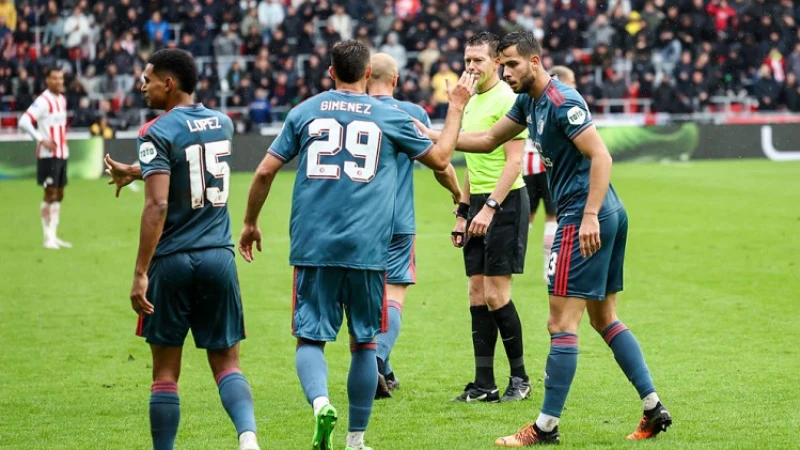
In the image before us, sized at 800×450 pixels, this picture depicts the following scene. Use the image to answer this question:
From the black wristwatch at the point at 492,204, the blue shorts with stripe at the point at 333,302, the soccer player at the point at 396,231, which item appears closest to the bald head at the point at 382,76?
the soccer player at the point at 396,231

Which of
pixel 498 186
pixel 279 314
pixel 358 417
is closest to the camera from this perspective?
pixel 358 417

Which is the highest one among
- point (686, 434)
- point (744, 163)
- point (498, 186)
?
point (498, 186)

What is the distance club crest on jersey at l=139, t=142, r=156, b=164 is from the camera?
18.7 ft

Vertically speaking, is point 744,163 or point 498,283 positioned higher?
point 498,283

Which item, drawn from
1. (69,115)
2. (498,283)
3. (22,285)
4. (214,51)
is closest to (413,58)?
(214,51)

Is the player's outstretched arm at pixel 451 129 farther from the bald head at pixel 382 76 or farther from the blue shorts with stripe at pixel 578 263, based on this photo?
the bald head at pixel 382 76

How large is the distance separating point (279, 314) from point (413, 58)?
22.1m

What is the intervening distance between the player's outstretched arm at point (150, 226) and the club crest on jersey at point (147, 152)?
8 cm

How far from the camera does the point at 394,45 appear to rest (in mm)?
32156

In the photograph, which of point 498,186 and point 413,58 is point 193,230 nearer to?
point 498,186

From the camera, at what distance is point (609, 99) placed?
1271 inches

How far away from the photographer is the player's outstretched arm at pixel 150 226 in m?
5.67

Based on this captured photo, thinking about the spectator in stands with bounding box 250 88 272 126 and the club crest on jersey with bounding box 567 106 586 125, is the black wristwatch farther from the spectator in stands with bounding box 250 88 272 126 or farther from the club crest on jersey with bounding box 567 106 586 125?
the spectator in stands with bounding box 250 88 272 126

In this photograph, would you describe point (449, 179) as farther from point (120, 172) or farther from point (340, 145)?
point (120, 172)
